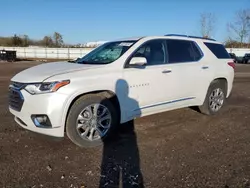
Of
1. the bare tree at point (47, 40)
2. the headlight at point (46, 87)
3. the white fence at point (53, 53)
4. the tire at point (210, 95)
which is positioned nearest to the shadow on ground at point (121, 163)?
the headlight at point (46, 87)

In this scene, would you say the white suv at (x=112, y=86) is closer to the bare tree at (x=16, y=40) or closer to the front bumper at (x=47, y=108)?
the front bumper at (x=47, y=108)

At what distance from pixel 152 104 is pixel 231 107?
3.46 metres

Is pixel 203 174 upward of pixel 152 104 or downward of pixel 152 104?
downward

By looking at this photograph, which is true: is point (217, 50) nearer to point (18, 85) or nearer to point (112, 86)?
point (112, 86)

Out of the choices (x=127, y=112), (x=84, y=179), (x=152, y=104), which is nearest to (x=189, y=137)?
(x=152, y=104)

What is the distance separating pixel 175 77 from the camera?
18.0 feet

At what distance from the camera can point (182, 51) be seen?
583cm

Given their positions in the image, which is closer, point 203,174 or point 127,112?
point 203,174

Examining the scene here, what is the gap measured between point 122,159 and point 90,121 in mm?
872

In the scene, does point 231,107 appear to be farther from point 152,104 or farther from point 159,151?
point 159,151

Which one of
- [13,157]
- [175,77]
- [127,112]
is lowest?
[13,157]

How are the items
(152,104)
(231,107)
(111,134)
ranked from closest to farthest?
(111,134), (152,104), (231,107)

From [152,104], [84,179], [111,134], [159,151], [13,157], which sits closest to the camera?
[84,179]

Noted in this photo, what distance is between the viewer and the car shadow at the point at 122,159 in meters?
3.42
